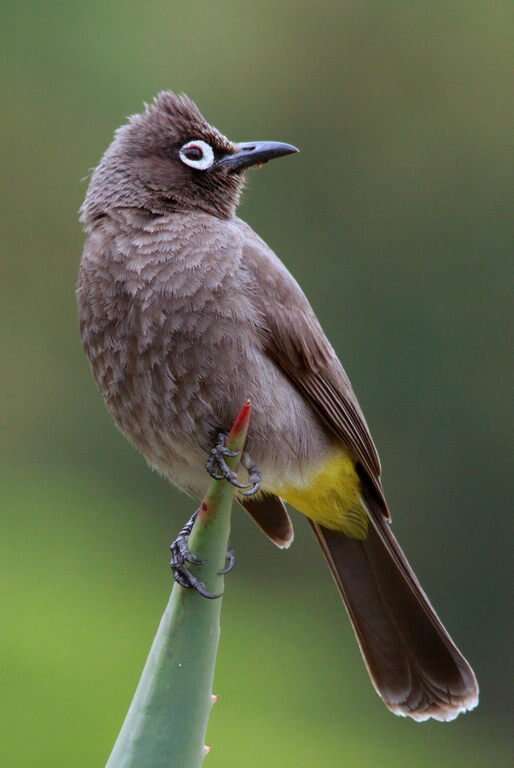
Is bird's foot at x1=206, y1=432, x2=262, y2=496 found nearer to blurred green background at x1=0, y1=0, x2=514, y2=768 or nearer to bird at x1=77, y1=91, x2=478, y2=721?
bird at x1=77, y1=91, x2=478, y2=721

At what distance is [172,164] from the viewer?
4.22 m

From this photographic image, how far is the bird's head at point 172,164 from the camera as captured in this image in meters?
4.12

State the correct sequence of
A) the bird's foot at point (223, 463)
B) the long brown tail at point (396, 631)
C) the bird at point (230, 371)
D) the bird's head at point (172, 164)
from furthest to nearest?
1. the bird's head at point (172, 164)
2. the long brown tail at point (396, 631)
3. the bird at point (230, 371)
4. the bird's foot at point (223, 463)

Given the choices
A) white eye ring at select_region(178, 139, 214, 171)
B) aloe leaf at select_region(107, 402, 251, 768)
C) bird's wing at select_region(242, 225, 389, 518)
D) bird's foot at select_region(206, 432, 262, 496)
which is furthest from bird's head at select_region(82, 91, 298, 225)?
aloe leaf at select_region(107, 402, 251, 768)

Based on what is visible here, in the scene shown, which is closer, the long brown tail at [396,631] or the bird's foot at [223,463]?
the bird's foot at [223,463]

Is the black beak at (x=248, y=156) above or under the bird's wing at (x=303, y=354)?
above

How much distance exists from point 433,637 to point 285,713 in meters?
3.30

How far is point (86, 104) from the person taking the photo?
13.3 m

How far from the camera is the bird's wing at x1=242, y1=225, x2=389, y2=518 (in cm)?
396

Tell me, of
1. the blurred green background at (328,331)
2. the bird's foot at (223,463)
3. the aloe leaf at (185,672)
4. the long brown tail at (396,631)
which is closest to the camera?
the aloe leaf at (185,672)

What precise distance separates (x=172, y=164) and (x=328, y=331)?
708cm

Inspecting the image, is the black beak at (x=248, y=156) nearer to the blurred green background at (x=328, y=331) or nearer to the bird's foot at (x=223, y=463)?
the bird's foot at (x=223, y=463)

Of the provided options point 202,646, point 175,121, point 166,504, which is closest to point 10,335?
point 166,504

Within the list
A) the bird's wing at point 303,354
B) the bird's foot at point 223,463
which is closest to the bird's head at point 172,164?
the bird's wing at point 303,354
